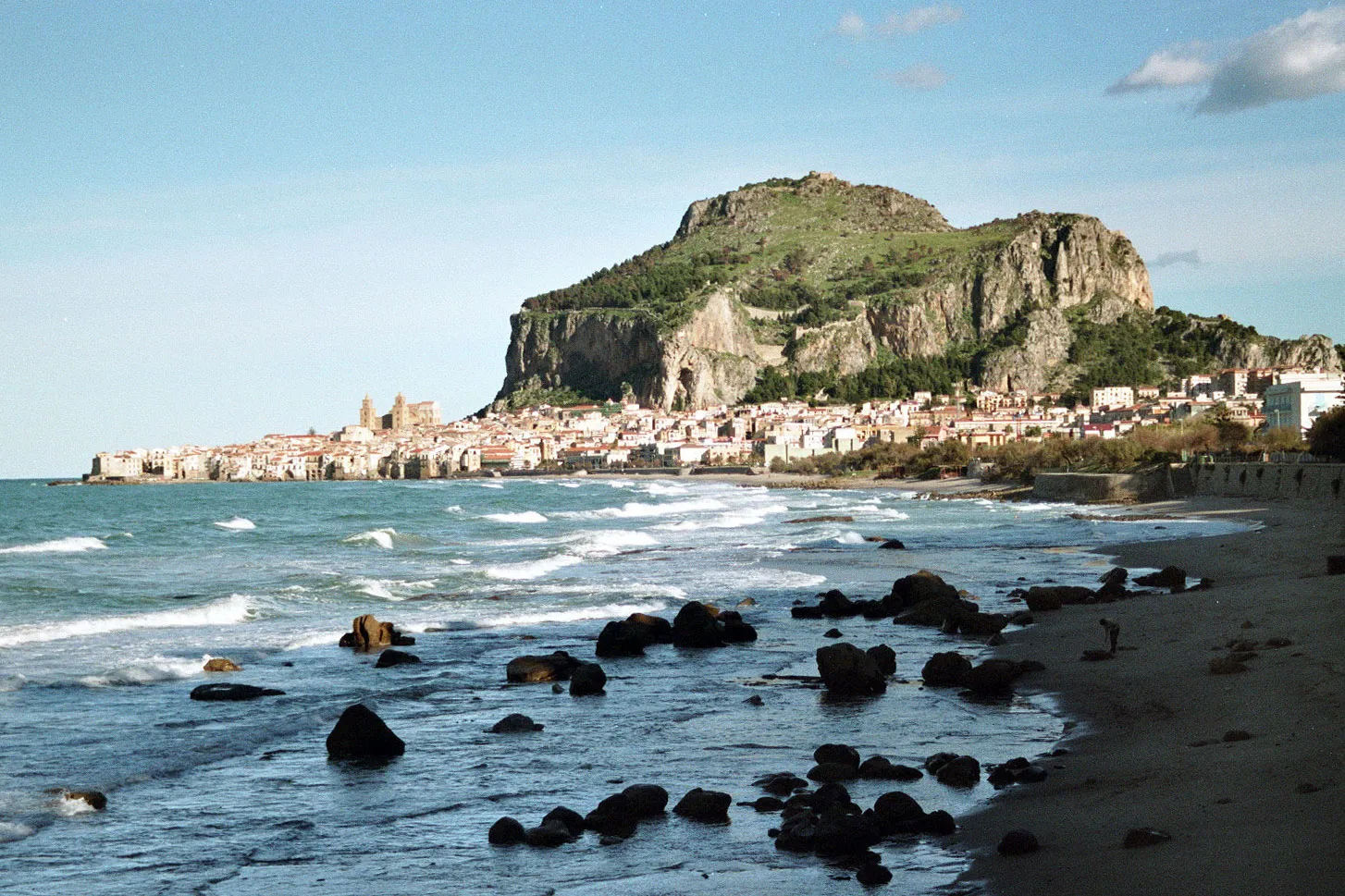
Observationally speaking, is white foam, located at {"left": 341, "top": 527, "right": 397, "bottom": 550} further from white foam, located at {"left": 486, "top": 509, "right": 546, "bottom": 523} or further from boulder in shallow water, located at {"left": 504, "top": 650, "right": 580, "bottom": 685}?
boulder in shallow water, located at {"left": 504, "top": 650, "right": 580, "bottom": 685}

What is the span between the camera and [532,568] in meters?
36.0

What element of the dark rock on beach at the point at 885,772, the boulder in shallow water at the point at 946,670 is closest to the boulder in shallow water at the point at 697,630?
the boulder in shallow water at the point at 946,670

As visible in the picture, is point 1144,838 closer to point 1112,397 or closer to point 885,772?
point 885,772

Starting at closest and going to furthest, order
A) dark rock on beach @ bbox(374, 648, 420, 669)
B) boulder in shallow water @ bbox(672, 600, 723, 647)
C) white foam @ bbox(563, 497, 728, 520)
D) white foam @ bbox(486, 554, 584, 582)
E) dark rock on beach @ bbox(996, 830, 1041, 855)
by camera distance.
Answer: dark rock on beach @ bbox(996, 830, 1041, 855) < dark rock on beach @ bbox(374, 648, 420, 669) < boulder in shallow water @ bbox(672, 600, 723, 647) < white foam @ bbox(486, 554, 584, 582) < white foam @ bbox(563, 497, 728, 520)

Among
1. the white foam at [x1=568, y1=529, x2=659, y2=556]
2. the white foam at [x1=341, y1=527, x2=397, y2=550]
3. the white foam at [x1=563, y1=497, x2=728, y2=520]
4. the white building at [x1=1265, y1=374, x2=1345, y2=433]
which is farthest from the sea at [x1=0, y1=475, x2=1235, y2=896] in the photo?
the white building at [x1=1265, y1=374, x2=1345, y2=433]

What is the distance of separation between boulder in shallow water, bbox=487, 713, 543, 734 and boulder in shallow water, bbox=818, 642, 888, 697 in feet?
12.3

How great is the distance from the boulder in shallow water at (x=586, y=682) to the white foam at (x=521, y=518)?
47191 mm

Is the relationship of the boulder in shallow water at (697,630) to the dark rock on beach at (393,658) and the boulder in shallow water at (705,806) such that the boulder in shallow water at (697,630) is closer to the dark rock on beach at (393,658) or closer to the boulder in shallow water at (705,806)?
the dark rock on beach at (393,658)

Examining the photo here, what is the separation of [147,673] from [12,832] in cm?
781

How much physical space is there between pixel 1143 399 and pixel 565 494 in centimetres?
9534

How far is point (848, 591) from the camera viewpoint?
91.5 feet

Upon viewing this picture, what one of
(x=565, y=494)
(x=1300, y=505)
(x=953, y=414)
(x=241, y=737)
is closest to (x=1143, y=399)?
(x=953, y=414)

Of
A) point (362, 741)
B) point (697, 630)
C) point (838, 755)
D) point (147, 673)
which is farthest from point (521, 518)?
point (838, 755)

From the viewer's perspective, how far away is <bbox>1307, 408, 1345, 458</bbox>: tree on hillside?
51.0m
